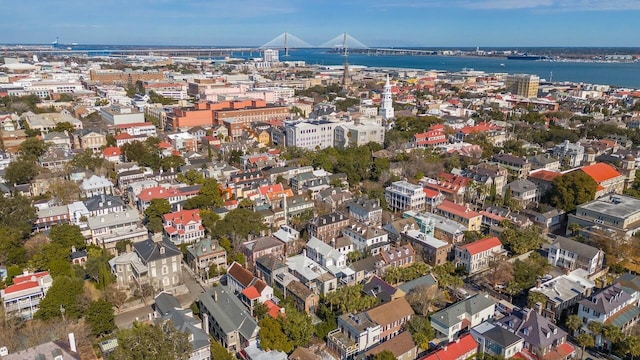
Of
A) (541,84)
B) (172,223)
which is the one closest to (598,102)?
(541,84)

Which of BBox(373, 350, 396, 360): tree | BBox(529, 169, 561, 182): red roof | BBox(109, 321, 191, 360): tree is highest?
BBox(529, 169, 561, 182): red roof

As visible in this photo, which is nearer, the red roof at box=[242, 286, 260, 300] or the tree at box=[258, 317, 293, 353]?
the tree at box=[258, 317, 293, 353]

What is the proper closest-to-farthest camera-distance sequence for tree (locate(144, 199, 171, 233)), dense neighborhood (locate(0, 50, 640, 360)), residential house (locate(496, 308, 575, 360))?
residential house (locate(496, 308, 575, 360)) → dense neighborhood (locate(0, 50, 640, 360)) → tree (locate(144, 199, 171, 233))

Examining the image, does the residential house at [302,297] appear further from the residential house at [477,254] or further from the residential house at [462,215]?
the residential house at [462,215]

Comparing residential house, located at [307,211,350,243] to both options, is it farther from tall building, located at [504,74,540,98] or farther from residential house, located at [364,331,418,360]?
tall building, located at [504,74,540,98]

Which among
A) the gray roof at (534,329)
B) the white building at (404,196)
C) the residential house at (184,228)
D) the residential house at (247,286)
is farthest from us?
the white building at (404,196)

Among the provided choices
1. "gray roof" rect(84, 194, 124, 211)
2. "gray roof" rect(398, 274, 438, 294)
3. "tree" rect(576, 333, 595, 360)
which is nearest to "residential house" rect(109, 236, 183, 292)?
"gray roof" rect(84, 194, 124, 211)

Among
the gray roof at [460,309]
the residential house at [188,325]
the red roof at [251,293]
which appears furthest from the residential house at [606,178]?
the residential house at [188,325]
